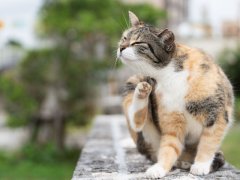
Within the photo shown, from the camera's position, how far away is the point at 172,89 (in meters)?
2.96

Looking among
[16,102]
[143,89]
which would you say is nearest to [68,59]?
[16,102]

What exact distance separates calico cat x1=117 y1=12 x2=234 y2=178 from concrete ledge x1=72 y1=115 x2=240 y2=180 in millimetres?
89

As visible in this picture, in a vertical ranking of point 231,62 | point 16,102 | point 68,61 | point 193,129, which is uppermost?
point 231,62

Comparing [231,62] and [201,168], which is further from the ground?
[231,62]

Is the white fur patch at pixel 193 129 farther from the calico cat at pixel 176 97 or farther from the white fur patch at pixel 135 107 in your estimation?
the white fur patch at pixel 135 107

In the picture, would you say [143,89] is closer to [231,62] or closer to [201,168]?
[201,168]

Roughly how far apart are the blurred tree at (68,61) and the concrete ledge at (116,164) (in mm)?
4450

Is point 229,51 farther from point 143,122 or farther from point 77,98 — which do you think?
point 143,122

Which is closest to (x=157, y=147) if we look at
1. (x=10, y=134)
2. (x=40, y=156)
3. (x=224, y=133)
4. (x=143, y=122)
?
(x=143, y=122)

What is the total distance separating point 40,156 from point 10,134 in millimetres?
3048

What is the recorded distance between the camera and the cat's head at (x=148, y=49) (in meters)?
2.93

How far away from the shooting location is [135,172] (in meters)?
3.08

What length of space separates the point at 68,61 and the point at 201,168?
680 cm

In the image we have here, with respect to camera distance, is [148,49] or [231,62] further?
[231,62]
